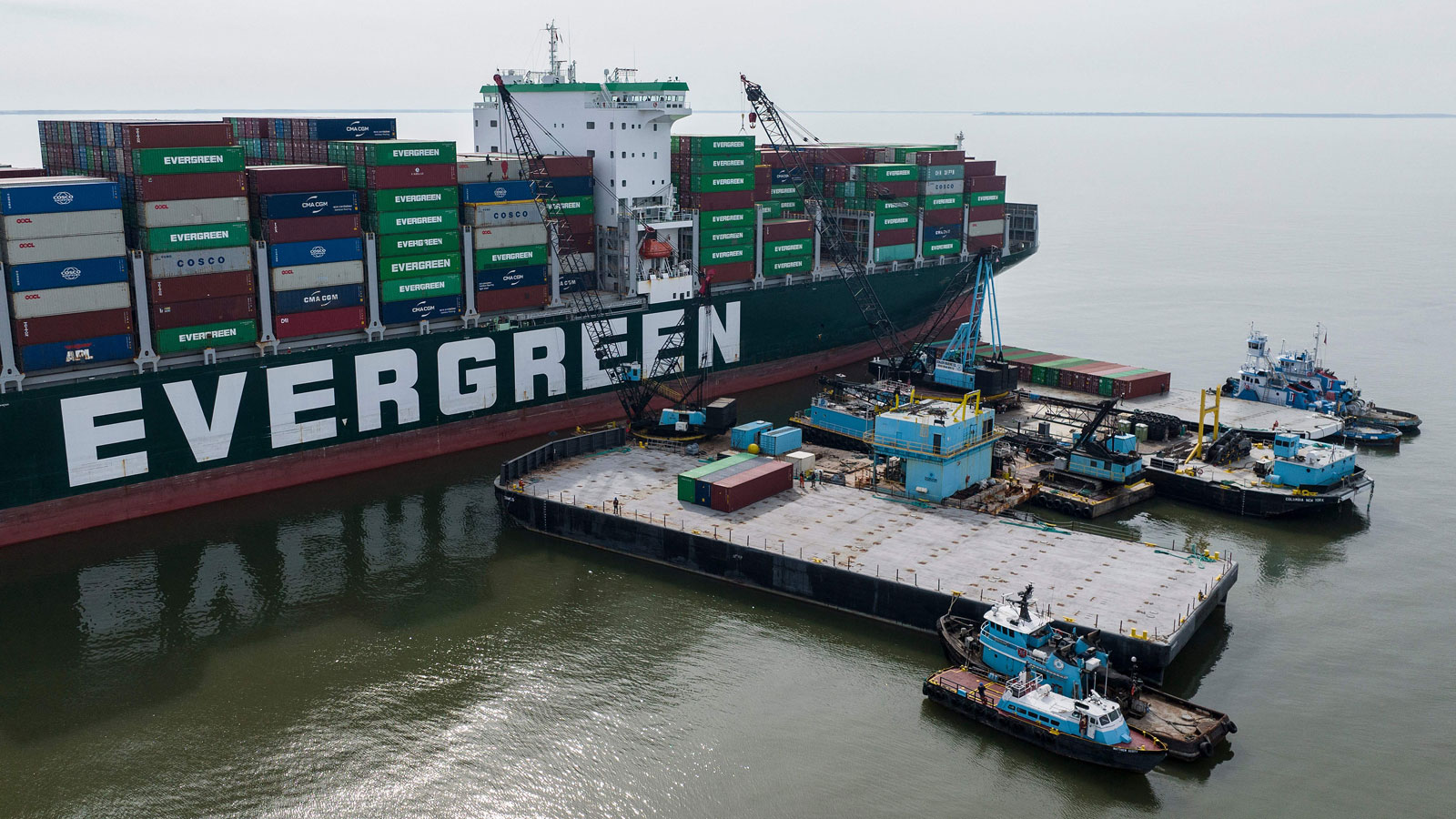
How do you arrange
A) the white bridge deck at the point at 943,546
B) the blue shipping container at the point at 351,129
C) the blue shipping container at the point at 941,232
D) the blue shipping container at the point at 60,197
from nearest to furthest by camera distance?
the white bridge deck at the point at 943,546
the blue shipping container at the point at 60,197
the blue shipping container at the point at 351,129
the blue shipping container at the point at 941,232

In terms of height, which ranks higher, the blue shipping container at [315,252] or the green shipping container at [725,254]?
the blue shipping container at [315,252]

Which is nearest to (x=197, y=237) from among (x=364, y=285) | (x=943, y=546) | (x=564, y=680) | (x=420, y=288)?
(x=364, y=285)

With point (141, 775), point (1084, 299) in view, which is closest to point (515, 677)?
point (141, 775)

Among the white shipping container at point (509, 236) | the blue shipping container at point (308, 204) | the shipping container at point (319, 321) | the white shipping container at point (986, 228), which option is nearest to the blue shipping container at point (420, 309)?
the shipping container at point (319, 321)

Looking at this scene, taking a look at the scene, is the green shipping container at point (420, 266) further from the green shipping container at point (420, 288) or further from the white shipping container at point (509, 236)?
the white shipping container at point (509, 236)

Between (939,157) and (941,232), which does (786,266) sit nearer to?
(941,232)

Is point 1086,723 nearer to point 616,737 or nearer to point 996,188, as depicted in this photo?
point 616,737
